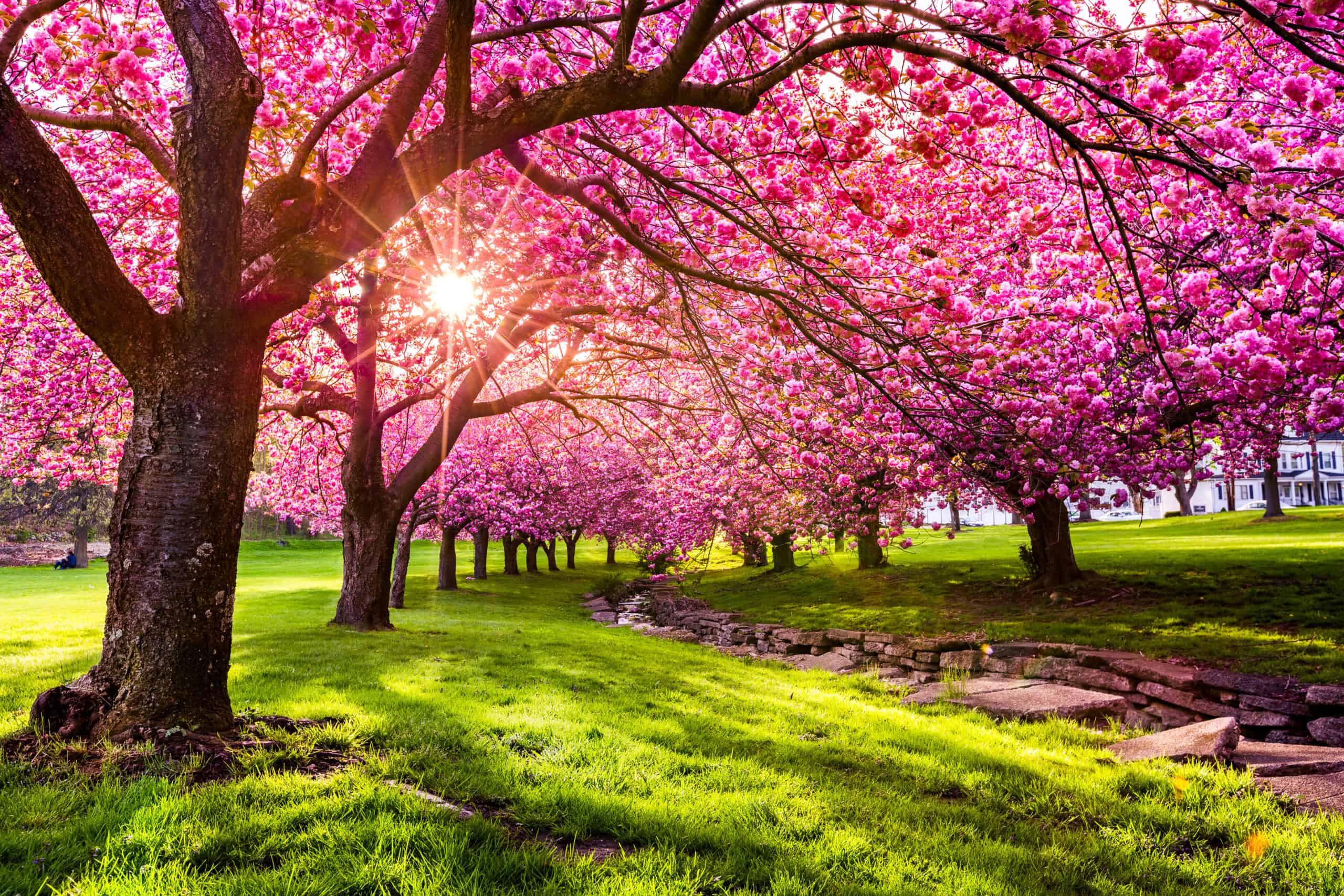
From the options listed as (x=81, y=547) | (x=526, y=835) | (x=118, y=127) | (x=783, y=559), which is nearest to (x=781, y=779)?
(x=526, y=835)

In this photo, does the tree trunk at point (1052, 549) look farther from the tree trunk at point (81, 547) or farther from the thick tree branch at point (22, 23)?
the tree trunk at point (81, 547)

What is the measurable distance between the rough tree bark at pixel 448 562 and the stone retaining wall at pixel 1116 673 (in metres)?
14.2

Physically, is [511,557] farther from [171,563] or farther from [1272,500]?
[1272,500]

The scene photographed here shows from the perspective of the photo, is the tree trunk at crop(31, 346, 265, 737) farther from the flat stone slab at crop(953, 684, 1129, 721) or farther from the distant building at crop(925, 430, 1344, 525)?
the distant building at crop(925, 430, 1344, 525)

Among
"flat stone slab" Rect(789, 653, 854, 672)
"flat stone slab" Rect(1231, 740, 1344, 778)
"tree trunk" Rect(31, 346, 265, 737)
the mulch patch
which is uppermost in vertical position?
"tree trunk" Rect(31, 346, 265, 737)

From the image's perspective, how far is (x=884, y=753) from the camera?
5.91 m

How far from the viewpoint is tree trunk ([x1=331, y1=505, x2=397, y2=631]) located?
13109 millimetres

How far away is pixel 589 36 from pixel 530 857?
7.36 meters

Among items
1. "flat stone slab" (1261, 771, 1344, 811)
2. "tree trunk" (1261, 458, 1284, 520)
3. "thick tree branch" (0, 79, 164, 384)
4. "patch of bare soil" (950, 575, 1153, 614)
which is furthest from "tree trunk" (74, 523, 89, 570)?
"tree trunk" (1261, 458, 1284, 520)

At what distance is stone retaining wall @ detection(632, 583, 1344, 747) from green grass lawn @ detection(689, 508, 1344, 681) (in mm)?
953

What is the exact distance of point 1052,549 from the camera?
50.7ft

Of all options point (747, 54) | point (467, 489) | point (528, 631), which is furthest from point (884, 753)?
point (467, 489)

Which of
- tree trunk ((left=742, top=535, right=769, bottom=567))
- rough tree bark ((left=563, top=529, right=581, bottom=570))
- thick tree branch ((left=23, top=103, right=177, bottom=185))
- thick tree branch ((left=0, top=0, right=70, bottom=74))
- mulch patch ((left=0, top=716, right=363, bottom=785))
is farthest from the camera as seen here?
rough tree bark ((left=563, top=529, right=581, bottom=570))

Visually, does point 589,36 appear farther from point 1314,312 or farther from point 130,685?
point 1314,312
